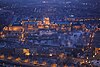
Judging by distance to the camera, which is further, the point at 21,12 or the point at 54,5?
the point at 54,5

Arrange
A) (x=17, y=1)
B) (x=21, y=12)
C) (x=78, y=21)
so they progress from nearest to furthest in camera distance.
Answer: (x=78, y=21) → (x=21, y=12) → (x=17, y=1)

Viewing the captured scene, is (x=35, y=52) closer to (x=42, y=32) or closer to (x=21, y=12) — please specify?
(x=42, y=32)

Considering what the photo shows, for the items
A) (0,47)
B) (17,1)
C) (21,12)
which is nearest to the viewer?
(0,47)

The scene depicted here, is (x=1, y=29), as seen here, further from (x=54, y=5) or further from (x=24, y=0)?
(x=24, y=0)

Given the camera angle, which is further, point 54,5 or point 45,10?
point 54,5

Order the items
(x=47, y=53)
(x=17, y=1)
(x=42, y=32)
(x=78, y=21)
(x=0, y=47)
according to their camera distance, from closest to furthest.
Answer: (x=47, y=53), (x=0, y=47), (x=42, y=32), (x=78, y=21), (x=17, y=1)

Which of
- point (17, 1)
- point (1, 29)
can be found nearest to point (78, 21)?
point (1, 29)

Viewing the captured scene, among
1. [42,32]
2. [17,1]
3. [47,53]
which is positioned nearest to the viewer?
[47,53]

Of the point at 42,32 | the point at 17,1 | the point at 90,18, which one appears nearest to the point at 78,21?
the point at 90,18

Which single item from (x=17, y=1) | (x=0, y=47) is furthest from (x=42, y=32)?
(x=17, y=1)
